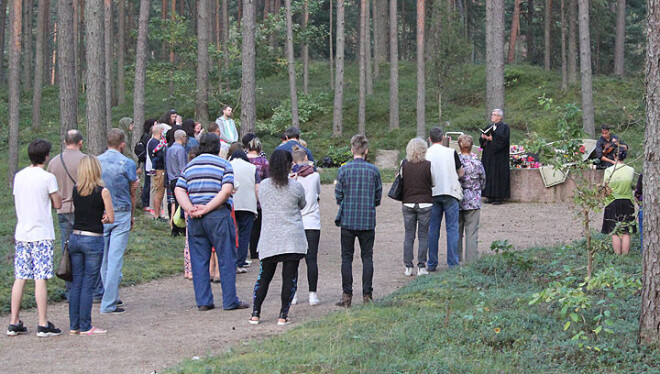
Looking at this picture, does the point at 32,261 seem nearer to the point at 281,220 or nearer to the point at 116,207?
the point at 116,207

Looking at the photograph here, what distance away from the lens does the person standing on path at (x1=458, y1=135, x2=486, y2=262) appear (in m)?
12.0

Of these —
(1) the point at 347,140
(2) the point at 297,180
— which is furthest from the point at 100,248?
(1) the point at 347,140

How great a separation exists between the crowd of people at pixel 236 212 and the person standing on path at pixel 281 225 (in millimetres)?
11

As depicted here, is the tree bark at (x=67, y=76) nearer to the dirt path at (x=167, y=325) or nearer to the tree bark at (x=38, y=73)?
the dirt path at (x=167, y=325)

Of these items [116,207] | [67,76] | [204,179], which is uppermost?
[67,76]

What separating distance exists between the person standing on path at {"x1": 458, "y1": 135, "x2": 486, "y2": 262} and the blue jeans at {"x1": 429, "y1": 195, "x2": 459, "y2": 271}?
255mm

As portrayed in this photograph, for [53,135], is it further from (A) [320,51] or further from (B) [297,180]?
(B) [297,180]

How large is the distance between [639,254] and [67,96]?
12825 millimetres

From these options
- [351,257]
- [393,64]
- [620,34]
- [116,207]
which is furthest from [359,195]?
[620,34]

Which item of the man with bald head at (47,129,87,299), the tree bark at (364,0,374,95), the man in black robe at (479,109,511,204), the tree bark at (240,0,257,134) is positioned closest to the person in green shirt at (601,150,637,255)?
the man in black robe at (479,109,511,204)

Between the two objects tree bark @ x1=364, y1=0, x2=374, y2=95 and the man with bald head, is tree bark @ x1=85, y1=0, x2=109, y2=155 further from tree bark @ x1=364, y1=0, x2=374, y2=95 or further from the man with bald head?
tree bark @ x1=364, y1=0, x2=374, y2=95

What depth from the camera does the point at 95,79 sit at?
15.7 meters

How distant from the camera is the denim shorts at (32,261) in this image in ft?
26.9

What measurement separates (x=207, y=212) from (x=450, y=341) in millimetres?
3511
